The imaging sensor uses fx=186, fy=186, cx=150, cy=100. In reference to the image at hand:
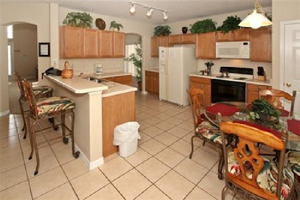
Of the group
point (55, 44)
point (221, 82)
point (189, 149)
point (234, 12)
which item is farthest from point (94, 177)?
point (234, 12)

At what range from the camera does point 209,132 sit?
2375 mm

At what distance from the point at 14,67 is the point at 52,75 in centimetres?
857

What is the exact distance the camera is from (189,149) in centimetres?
300

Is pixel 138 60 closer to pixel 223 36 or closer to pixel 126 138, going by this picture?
pixel 223 36

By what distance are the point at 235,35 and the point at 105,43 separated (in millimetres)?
3402

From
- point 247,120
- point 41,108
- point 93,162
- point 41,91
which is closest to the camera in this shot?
point 247,120

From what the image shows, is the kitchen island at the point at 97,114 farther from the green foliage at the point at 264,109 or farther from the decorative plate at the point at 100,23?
the decorative plate at the point at 100,23

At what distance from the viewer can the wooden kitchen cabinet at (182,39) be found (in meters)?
5.57

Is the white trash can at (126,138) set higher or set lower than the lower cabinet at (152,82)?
lower

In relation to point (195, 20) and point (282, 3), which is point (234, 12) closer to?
point (195, 20)

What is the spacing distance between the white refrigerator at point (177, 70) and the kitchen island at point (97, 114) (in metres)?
2.75

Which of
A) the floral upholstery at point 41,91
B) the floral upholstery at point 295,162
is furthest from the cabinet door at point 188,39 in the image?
the floral upholstery at point 295,162

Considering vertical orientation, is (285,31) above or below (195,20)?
below

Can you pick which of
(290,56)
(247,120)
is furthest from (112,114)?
(290,56)
